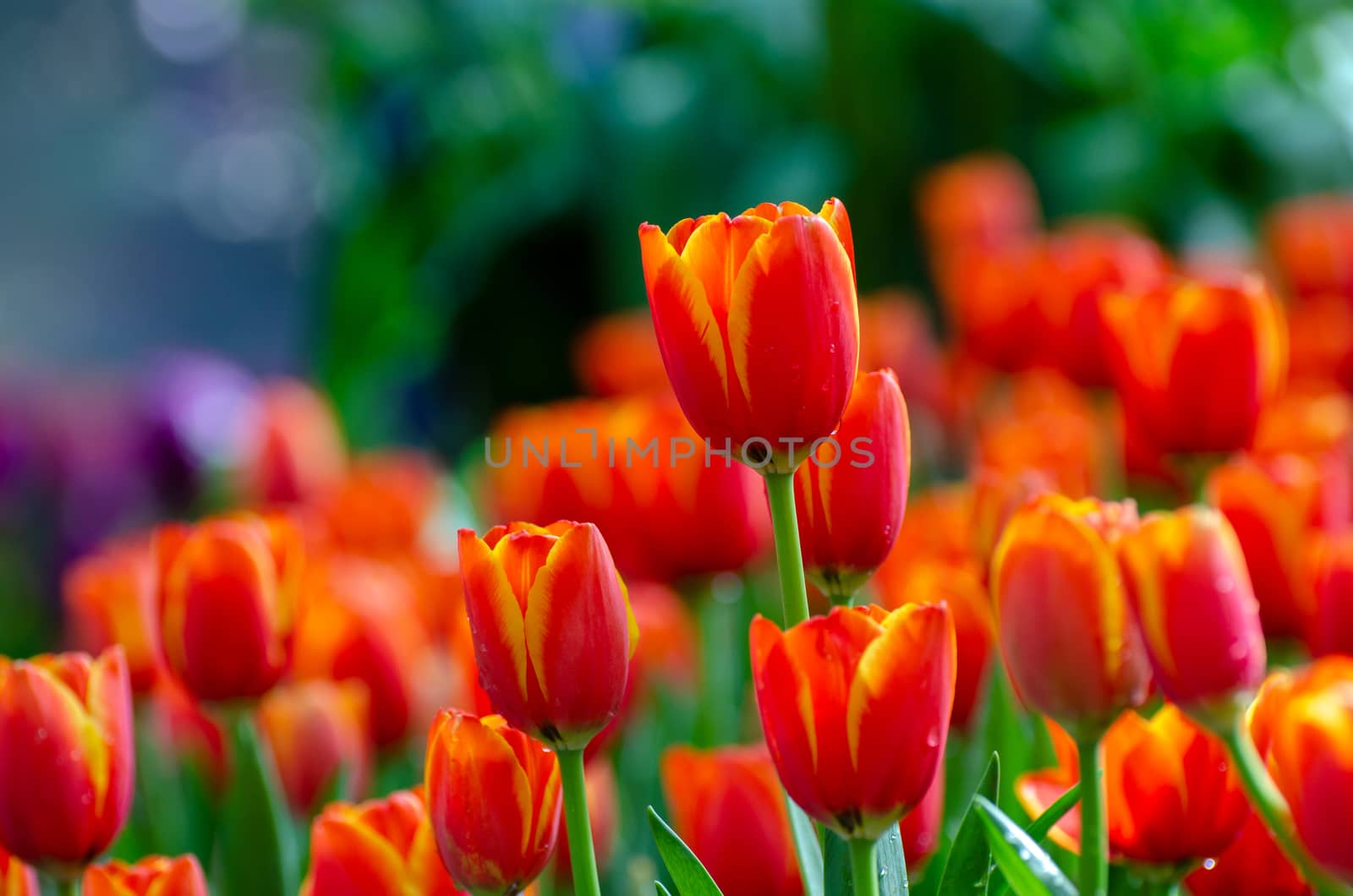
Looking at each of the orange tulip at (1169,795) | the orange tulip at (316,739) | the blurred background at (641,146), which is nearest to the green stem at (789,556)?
the orange tulip at (1169,795)

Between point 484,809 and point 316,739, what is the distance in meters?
0.32

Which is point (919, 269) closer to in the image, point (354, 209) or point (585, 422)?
point (354, 209)

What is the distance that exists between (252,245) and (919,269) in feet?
11.2

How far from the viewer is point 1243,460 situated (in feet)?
2.62

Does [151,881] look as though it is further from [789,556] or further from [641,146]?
[641,146]

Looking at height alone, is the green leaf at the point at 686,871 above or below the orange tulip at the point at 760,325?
below

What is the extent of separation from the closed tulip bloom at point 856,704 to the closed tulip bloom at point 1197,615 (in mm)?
56

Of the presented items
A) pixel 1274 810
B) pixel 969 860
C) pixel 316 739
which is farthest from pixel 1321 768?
pixel 316 739

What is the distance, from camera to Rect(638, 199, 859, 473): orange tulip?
43cm

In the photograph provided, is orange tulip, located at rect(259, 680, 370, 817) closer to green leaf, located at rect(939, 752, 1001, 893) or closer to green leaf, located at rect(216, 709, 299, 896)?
green leaf, located at rect(216, 709, 299, 896)

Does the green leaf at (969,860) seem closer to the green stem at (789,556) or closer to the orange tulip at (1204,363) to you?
the green stem at (789,556)

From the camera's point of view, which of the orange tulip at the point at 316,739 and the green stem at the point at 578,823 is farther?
the orange tulip at the point at 316,739

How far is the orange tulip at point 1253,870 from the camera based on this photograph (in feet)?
1.63

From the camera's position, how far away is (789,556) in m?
0.45
